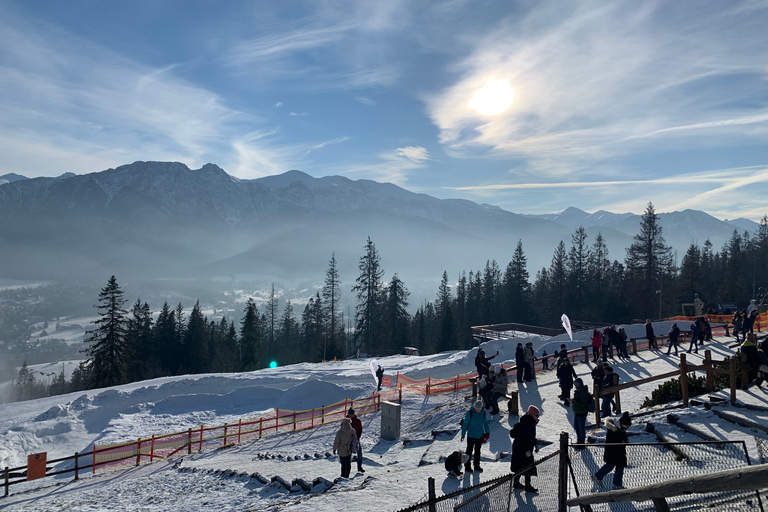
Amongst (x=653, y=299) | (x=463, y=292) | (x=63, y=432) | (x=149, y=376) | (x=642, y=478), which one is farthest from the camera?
(x=463, y=292)

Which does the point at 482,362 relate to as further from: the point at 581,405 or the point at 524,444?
the point at 524,444

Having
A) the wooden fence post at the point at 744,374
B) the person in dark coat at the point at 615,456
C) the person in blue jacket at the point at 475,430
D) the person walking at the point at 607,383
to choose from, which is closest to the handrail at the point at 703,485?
the person in dark coat at the point at 615,456

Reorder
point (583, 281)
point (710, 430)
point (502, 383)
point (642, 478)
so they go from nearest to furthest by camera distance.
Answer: point (642, 478)
point (710, 430)
point (502, 383)
point (583, 281)

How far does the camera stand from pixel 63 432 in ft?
72.8

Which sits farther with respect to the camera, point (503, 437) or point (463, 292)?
point (463, 292)

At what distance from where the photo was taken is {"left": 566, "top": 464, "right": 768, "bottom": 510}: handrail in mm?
2873

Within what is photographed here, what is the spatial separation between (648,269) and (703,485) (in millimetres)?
59118

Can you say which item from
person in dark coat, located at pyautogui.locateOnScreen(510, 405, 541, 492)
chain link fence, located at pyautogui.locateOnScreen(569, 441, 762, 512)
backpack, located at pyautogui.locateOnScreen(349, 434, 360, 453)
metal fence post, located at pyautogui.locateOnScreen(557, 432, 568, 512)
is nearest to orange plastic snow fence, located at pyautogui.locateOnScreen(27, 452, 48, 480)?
backpack, located at pyautogui.locateOnScreen(349, 434, 360, 453)

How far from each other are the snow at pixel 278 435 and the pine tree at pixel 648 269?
30.3 m

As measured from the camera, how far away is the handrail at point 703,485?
9.43ft

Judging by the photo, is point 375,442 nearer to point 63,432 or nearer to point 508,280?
point 63,432

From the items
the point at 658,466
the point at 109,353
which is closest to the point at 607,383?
the point at 658,466

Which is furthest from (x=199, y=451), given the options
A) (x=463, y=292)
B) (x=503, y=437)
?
(x=463, y=292)

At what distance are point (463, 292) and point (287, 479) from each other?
74.6 m
